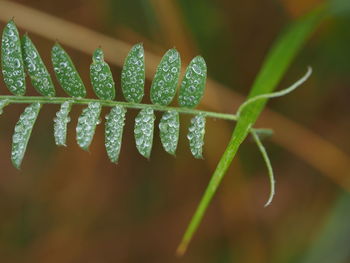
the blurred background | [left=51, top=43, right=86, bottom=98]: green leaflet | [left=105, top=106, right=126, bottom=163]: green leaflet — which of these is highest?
[left=51, top=43, right=86, bottom=98]: green leaflet

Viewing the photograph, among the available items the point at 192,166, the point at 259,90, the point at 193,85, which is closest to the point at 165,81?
the point at 193,85

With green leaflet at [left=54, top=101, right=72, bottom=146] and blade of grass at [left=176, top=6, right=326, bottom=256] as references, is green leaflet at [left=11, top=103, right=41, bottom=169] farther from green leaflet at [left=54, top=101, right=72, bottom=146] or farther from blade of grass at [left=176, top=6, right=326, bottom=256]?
blade of grass at [left=176, top=6, right=326, bottom=256]

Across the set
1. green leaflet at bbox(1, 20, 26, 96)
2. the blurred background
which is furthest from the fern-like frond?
the blurred background

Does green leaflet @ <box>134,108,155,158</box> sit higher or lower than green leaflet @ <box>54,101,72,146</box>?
higher

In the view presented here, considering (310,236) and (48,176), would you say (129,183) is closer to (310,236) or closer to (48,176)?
(48,176)

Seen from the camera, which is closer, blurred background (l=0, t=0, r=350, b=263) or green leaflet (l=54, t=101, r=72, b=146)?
green leaflet (l=54, t=101, r=72, b=146)

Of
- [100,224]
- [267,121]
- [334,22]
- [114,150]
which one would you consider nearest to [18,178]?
[100,224]

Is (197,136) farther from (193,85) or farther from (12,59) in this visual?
(12,59)
